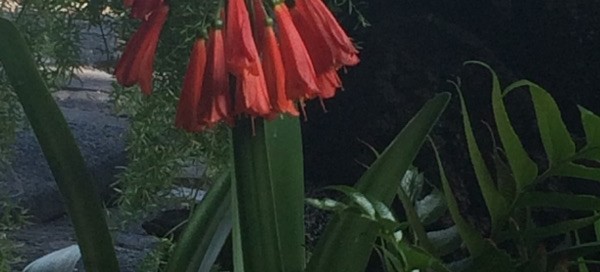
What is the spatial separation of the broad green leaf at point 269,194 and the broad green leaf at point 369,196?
25 millimetres

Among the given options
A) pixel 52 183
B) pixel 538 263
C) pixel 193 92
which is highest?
pixel 193 92

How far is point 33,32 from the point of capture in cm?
88

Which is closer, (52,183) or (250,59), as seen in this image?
(250,59)

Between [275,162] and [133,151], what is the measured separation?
24 cm

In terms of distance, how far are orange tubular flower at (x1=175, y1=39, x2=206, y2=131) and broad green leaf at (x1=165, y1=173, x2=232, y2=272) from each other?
24 centimetres

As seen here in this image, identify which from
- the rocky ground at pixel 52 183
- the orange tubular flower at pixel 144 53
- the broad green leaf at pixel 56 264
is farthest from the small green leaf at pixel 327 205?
the rocky ground at pixel 52 183

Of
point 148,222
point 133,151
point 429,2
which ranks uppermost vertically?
point 429,2

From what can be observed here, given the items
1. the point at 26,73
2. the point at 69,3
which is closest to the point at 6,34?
the point at 26,73

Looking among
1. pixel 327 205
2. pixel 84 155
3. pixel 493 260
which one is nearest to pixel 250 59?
pixel 327 205

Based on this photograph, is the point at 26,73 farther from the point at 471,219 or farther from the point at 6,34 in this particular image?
the point at 471,219

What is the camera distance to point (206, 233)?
0.78 metres

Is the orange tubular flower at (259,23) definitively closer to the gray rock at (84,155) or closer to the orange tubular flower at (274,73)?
the orange tubular flower at (274,73)

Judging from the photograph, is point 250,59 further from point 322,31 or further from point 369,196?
point 369,196

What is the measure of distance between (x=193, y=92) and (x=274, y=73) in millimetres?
45
